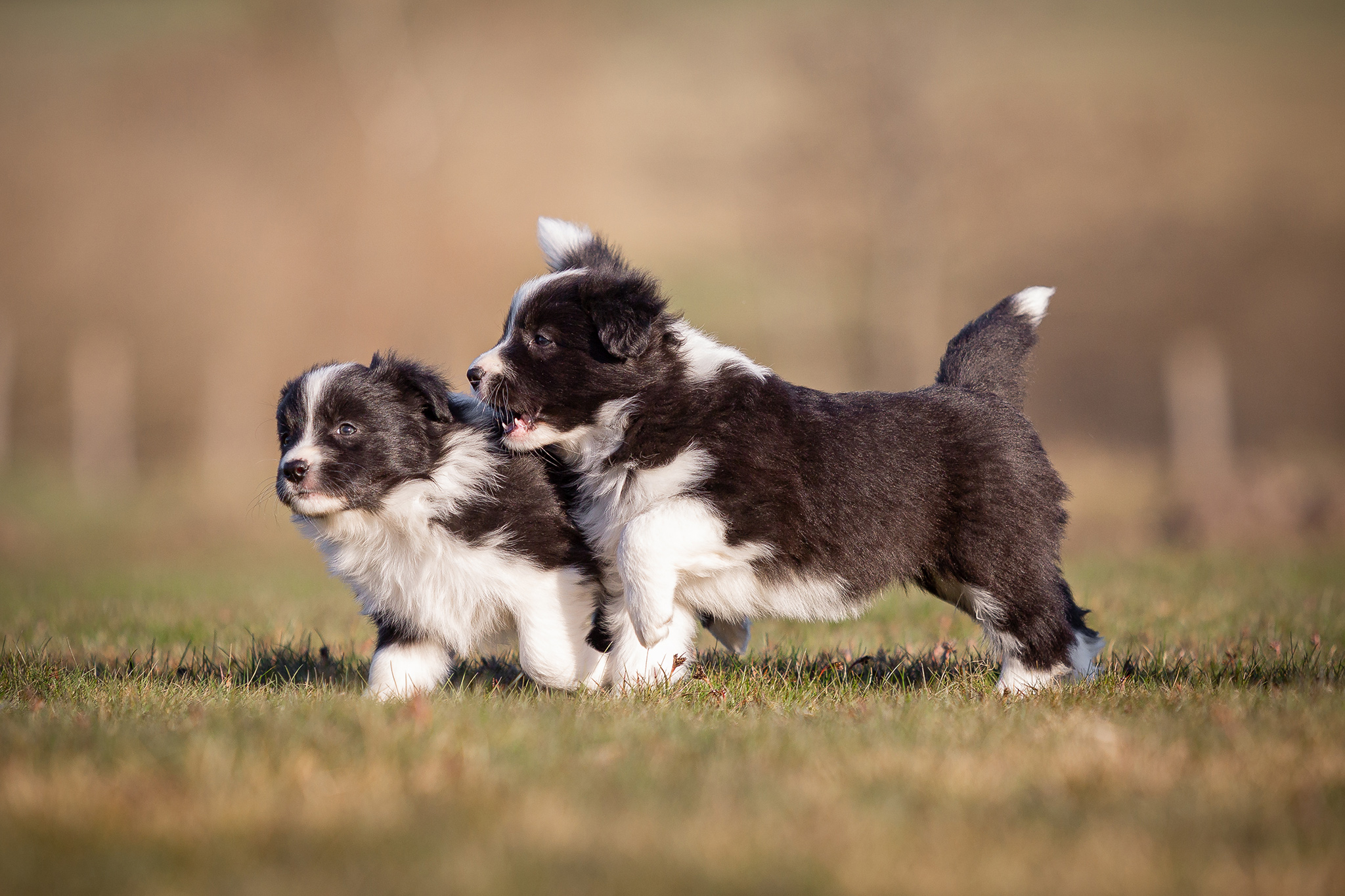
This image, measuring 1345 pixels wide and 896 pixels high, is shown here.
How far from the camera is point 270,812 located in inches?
89.7

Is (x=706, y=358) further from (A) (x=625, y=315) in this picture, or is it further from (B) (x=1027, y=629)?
(B) (x=1027, y=629)

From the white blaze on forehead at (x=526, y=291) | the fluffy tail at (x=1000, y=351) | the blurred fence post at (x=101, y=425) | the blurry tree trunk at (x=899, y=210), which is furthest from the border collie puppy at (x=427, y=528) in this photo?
the blurred fence post at (x=101, y=425)

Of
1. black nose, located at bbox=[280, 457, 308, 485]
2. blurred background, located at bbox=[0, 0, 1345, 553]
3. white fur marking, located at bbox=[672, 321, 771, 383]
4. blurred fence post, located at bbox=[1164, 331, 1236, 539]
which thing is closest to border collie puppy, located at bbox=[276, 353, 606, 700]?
black nose, located at bbox=[280, 457, 308, 485]

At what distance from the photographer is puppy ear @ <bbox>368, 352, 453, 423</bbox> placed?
4184 millimetres

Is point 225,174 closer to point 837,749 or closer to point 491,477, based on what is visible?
point 491,477

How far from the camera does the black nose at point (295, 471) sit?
3.93 metres

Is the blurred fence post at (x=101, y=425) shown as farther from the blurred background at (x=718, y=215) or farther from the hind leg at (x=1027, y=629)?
the hind leg at (x=1027, y=629)

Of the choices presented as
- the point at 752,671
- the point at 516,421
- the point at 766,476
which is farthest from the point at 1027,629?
the point at 516,421

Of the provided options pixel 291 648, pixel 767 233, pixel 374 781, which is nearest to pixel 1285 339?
pixel 767 233

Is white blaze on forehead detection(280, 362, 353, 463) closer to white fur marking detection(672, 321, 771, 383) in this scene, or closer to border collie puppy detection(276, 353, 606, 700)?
border collie puppy detection(276, 353, 606, 700)

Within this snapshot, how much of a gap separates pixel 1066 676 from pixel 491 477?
223 centimetres

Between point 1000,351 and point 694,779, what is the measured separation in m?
2.57

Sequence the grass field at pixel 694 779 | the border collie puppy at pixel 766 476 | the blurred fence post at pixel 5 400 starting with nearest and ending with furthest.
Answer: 1. the grass field at pixel 694 779
2. the border collie puppy at pixel 766 476
3. the blurred fence post at pixel 5 400

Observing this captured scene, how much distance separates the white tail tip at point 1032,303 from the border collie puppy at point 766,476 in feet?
1.69
